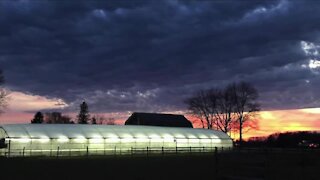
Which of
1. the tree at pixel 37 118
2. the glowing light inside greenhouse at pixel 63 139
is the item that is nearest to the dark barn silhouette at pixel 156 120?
the glowing light inside greenhouse at pixel 63 139

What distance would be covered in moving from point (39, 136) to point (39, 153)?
8.86ft

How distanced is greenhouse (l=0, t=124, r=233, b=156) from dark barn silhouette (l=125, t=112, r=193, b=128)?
2395 centimetres

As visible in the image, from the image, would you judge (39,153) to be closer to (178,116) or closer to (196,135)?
(196,135)

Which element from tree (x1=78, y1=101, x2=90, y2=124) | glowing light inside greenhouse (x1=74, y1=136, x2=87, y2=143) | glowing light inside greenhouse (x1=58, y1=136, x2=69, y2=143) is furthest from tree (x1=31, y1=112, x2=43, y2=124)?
glowing light inside greenhouse (x1=58, y1=136, x2=69, y2=143)

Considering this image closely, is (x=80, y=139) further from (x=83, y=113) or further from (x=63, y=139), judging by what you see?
(x=83, y=113)

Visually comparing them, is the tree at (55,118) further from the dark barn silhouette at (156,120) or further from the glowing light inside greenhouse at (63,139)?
the glowing light inside greenhouse at (63,139)

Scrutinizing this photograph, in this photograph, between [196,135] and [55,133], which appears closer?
[55,133]

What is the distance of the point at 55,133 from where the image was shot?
68.2m

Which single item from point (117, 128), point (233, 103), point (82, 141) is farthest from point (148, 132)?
point (233, 103)

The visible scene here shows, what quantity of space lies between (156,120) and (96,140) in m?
41.5

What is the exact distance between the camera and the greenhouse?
63.8 metres

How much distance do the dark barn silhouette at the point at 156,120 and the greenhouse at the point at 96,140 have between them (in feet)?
78.6

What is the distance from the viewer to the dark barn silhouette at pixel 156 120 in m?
111

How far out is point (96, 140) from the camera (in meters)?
71.6
